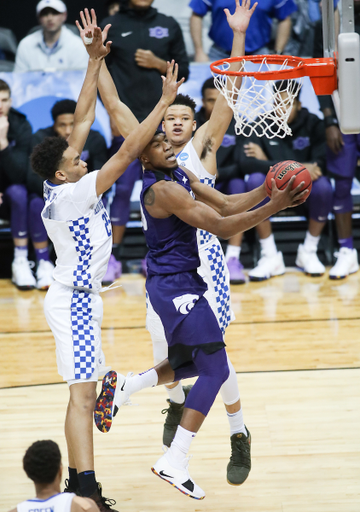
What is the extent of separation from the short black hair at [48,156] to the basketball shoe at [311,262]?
4.94 meters

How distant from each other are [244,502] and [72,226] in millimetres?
1909

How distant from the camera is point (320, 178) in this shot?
8523 mm

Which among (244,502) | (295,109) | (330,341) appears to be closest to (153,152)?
(244,502)

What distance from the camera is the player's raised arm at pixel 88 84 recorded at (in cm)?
452

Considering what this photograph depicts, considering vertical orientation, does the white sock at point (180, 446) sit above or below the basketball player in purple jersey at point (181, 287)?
below

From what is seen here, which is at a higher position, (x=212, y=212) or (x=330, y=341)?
(x=212, y=212)

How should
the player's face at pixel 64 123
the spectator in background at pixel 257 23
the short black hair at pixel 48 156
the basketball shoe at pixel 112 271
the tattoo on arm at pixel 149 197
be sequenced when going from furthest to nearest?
the spectator in background at pixel 257 23 → the basketball shoe at pixel 112 271 → the player's face at pixel 64 123 → the short black hair at pixel 48 156 → the tattoo on arm at pixel 149 197

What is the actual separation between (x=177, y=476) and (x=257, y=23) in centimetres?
648

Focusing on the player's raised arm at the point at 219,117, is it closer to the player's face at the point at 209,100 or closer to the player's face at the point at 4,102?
the player's face at the point at 209,100

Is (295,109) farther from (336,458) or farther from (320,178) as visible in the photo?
(336,458)

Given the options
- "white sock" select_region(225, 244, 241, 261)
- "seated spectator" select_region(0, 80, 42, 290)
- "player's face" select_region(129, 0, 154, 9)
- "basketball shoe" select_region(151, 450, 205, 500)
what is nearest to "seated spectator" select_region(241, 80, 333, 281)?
"white sock" select_region(225, 244, 241, 261)

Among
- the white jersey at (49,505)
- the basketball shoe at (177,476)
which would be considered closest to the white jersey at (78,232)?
the basketball shoe at (177,476)

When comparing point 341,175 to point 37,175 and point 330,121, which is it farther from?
point 37,175

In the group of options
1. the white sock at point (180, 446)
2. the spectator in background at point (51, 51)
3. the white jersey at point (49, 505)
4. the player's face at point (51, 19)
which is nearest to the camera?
the white jersey at point (49, 505)
